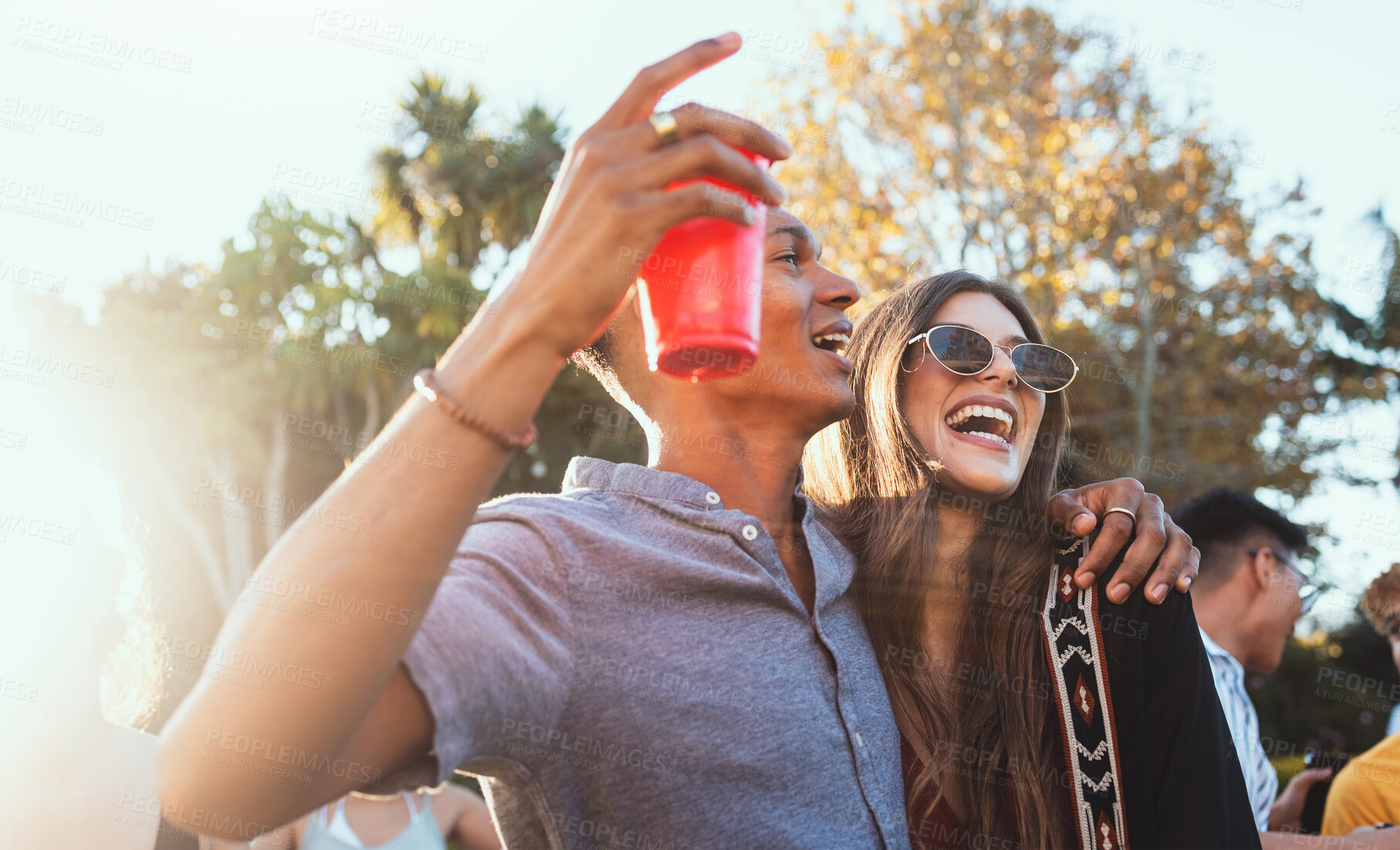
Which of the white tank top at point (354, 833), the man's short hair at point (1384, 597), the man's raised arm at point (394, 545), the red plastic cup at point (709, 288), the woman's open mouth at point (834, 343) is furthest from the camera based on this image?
the man's short hair at point (1384, 597)

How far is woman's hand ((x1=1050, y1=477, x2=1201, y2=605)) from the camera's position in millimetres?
2125

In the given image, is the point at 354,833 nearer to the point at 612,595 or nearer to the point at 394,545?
the point at 612,595

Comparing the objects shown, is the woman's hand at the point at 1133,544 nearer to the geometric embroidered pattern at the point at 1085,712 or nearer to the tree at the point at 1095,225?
the geometric embroidered pattern at the point at 1085,712

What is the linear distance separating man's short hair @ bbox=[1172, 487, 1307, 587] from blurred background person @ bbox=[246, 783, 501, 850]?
12.1ft

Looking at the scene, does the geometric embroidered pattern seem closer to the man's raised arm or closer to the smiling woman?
the smiling woman

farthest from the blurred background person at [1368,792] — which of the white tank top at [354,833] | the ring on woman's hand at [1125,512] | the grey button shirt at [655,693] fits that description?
the white tank top at [354,833]

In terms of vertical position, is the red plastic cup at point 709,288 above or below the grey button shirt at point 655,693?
above

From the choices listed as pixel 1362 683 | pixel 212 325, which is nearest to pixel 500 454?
pixel 1362 683

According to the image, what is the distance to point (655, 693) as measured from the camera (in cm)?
159

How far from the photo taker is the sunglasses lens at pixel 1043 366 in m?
2.78

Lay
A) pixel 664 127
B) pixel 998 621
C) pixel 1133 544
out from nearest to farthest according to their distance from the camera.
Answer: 1. pixel 664 127
2. pixel 1133 544
3. pixel 998 621

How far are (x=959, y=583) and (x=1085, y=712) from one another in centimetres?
57

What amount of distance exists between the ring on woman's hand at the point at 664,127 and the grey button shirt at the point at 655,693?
64 centimetres

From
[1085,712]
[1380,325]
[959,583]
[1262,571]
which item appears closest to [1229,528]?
[1262,571]
